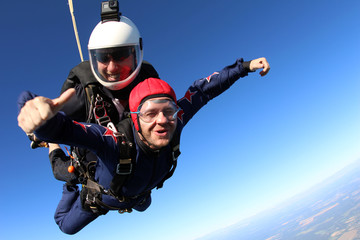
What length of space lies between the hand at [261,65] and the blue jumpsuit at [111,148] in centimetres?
13

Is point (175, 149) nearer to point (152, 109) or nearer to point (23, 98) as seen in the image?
point (152, 109)

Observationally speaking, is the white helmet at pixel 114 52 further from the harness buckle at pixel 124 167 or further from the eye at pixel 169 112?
the harness buckle at pixel 124 167

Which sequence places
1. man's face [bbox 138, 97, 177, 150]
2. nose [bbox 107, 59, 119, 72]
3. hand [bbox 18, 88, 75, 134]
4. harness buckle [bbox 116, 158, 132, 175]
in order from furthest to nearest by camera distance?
nose [bbox 107, 59, 119, 72], man's face [bbox 138, 97, 177, 150], harness buckle [bbox 116, 158, 132, 175], hand [bbox 18, 88, 75, 134]

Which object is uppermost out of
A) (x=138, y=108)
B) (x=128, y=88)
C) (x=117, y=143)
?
(x=128, y=88)

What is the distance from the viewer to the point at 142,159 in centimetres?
208

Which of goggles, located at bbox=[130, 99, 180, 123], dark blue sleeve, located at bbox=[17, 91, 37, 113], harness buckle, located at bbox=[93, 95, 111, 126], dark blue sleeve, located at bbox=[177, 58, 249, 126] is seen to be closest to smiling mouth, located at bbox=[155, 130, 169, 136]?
goggles, located at bbox=[130, 99, 180, 123]

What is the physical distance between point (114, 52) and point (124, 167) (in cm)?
116

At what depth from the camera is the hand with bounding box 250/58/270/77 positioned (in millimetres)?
2602

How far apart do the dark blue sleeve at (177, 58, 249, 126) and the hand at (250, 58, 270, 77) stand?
11 cm

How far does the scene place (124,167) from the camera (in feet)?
6.30

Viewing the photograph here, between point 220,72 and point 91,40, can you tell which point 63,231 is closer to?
point 91,40

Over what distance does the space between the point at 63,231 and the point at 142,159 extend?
221cm

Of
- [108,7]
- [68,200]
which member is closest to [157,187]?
[68,200]

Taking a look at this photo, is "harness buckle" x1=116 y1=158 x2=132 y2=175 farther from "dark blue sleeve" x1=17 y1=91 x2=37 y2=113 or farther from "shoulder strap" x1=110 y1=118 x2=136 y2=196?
"dark blue sleeve" x1=17 y1=91 x2=37 y2=113
